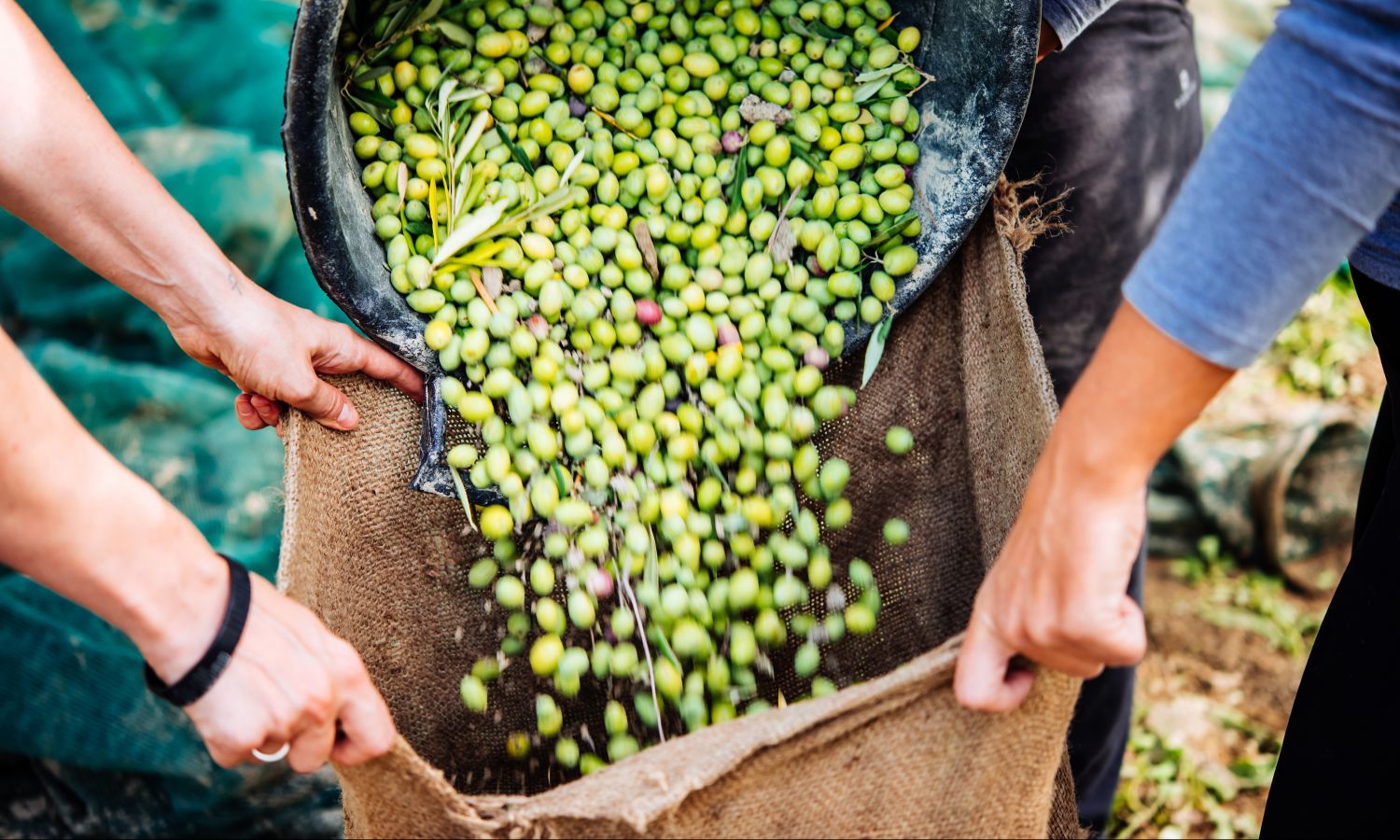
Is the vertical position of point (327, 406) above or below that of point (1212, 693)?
above

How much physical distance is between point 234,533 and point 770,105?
1.53m

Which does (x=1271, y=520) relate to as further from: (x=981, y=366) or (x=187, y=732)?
(x=187, y=732)

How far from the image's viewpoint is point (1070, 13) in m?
1.54

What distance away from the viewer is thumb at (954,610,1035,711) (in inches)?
41.8

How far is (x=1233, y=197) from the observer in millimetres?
873

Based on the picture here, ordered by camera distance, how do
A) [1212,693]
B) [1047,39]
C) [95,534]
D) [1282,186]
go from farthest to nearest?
[1212,693], [1047,39], [95,534], [1282,186]

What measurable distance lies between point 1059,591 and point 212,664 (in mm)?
865

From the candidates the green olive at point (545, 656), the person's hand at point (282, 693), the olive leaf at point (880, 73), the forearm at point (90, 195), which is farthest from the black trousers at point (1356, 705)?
the forearm at point (90, 195)

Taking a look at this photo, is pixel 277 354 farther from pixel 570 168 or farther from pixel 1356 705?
pixel 1356 705

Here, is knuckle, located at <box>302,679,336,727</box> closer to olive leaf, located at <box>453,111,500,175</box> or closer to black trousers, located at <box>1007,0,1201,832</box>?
olive leaf, located at <box>453,111,500,175</box>

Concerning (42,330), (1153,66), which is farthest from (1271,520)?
(42,330)

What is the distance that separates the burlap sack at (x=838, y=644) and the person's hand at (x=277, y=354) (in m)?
0.04

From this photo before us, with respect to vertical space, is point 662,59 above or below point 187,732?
above

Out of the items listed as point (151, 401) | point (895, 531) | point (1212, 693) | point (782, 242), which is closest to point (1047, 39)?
point (782, 242)
